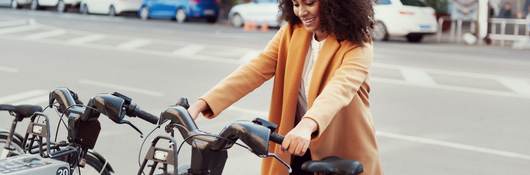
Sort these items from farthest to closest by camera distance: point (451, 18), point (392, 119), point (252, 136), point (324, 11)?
point (451, 18) → point (392, 119) → point (324, 11) → point (252, 136)

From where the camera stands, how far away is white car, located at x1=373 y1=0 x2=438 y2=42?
2078cm

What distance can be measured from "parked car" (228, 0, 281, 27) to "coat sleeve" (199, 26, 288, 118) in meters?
22.0

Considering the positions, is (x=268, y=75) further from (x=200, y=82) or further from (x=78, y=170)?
(x=200, y=82)

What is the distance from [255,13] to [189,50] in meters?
9.50

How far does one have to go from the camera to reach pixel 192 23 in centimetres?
2834

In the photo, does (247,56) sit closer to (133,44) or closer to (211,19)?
(133,44)

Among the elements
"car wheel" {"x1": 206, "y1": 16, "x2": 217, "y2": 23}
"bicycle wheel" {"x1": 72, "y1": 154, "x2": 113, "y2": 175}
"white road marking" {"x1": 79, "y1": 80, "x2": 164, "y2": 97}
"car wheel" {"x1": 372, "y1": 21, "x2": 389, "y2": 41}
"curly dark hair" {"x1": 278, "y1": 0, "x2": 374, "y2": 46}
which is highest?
"curly dark hair" {"x1": 278, "y1": 0, "x2": 374, "y2": 46}

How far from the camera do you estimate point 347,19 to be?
302cm

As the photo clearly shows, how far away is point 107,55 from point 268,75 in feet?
42.9

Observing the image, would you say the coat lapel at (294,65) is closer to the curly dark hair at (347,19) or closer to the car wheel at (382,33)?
the curly dark hair at (347,19)

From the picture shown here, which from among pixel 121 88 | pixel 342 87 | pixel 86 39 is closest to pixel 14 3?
pixel 86 39

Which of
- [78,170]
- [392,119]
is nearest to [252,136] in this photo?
[78,170]

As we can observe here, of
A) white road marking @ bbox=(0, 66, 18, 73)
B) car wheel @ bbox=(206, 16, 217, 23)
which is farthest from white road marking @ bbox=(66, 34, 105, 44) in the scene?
car wheel @ bbox=(206, 16, 217, 23)

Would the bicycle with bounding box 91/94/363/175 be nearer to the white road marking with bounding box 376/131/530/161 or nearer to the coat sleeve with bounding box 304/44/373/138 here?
the coat sleeve with bounding box 304/44/373/138
